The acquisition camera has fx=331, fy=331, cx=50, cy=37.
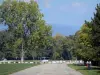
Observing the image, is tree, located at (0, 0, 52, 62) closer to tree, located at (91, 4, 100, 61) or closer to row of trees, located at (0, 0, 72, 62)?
row of trees, located at (0, 0, 72, 62)

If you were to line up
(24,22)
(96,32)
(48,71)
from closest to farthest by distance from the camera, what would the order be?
(48,71)
(96,32)
(24,22)

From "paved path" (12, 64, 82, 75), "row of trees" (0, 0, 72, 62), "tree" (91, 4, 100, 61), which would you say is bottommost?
"paved path" (12, 64, 82, 75)

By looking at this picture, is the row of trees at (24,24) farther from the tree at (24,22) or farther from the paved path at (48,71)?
the paved path at (48,71)

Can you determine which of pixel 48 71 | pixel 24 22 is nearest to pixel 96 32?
pixel 48 71

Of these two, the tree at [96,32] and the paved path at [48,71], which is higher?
the tree at [96,32]

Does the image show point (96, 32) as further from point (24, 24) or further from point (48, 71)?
point (24, 24)

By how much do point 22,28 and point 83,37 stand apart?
42.0 meters

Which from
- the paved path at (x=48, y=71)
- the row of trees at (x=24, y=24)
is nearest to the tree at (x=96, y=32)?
the paved path at (x=48, y=71)

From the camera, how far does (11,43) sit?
365 feet

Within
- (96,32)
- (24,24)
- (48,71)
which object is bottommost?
(48,71)

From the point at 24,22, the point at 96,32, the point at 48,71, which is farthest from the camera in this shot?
the point at 24,22

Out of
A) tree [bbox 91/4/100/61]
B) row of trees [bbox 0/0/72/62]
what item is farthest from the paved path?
row of trees [bbox 0/0/72/62]

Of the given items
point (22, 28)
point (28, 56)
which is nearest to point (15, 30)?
point (22, 28)

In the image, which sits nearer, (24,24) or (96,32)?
(96,32)
